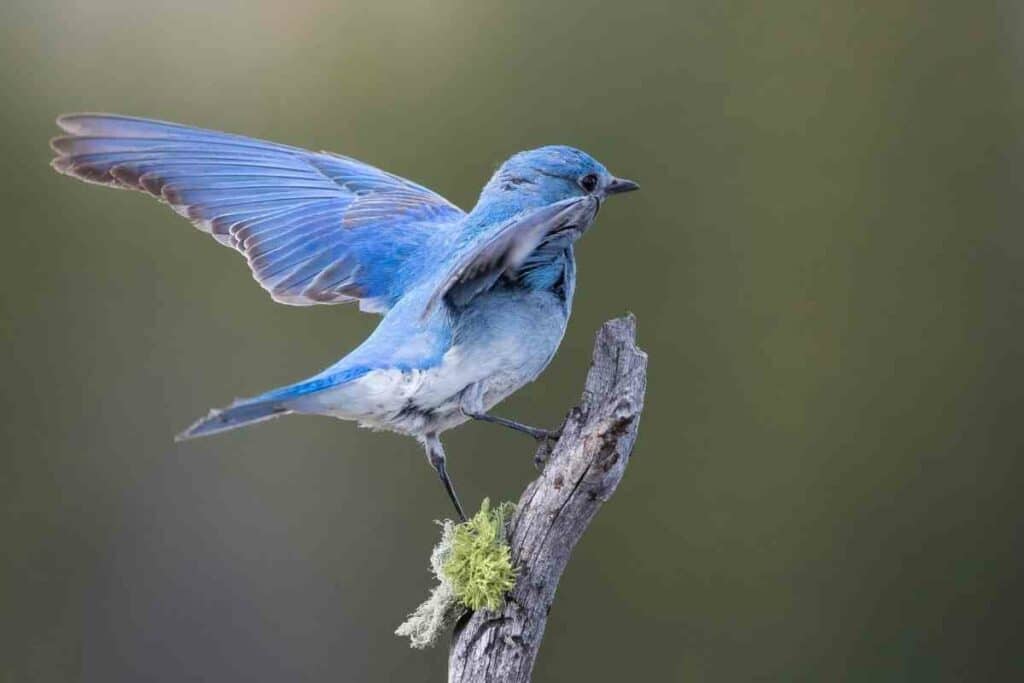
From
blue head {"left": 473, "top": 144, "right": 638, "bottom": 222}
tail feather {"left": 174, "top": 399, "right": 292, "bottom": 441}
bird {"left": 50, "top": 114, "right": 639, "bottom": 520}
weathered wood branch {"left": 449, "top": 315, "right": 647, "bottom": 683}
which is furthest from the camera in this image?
blue head {"left": 473, "top": 144, "right": 638, "bottom": 222}

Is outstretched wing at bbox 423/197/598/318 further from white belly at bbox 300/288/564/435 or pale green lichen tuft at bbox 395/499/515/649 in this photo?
pale green lichen tuft at bbox 395/499/515/649

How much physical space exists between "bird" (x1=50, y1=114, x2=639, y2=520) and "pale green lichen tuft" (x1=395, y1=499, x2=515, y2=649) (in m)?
0.28

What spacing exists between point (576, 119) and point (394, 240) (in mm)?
2401

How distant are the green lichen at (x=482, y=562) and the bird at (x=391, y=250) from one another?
0.27m

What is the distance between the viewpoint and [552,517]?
312cm

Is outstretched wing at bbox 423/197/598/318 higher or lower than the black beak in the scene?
lower

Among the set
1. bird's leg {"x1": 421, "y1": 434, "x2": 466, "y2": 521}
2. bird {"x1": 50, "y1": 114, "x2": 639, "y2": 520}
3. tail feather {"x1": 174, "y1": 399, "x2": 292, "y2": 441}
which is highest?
bird {"x1": 50, "y1": 114, "x2": 639, "y2": 520}

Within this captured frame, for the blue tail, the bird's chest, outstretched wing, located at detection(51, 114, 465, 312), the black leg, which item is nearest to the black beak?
the bird's chest

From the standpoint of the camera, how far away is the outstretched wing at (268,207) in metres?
4.00

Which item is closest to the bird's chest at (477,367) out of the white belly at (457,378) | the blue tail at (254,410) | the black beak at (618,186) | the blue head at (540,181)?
the white belly at (457,378)

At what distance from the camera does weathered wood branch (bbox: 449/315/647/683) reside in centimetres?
308

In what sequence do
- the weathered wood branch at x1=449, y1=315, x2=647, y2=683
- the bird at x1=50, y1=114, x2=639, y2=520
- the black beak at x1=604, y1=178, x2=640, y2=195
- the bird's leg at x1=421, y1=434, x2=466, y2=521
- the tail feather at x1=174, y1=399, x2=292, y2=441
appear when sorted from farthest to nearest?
the black beak at x1=604, y1=178, x2=640, y2=195 → the bird's leg at x1=421, y1=434, x2=466, y2=521 → the bird at x1=50, y1=114, x2=639, y2=520 → the weathered wood branch at x1=449, y1=315, x2=647, y2=683 → the tail feather at x1=174, y1=399, x2=292, y2=441

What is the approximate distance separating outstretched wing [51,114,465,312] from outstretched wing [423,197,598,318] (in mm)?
565

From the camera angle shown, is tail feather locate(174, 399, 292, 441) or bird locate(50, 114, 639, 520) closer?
tail feather locate(174, 399, 292, 441)
